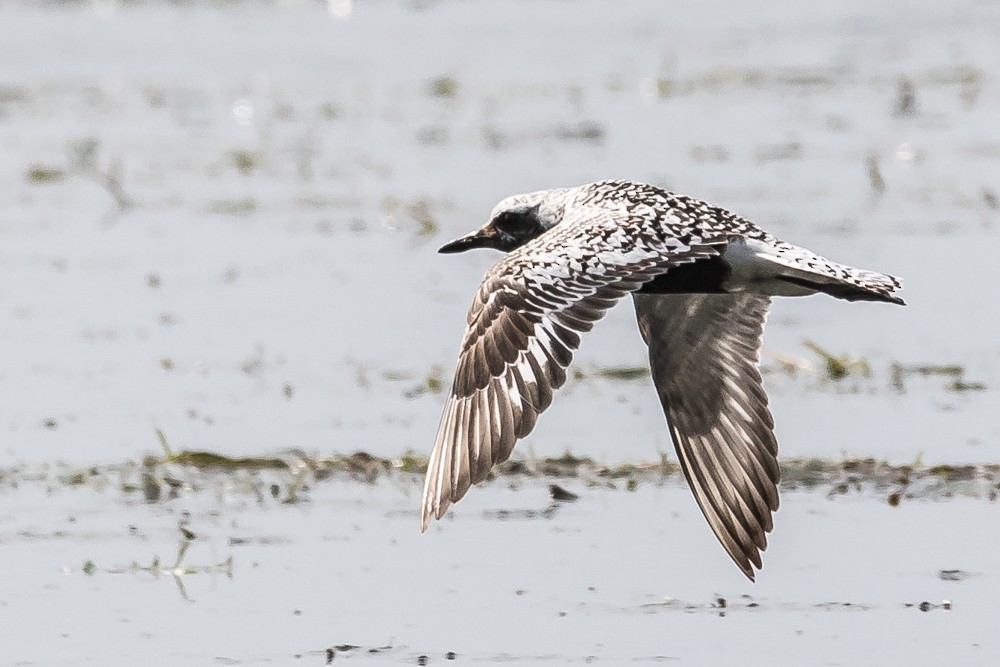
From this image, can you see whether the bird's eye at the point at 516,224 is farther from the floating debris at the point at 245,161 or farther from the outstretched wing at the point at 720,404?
the floating debris at the point at 245,161

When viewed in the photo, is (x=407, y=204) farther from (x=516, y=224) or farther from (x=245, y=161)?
(x=516, y=224)

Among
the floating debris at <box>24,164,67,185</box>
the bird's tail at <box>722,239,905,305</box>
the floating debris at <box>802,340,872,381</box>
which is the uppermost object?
the floating debris at <box>24,164,67,185</box>

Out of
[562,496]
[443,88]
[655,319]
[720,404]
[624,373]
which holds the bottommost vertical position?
[562,496]

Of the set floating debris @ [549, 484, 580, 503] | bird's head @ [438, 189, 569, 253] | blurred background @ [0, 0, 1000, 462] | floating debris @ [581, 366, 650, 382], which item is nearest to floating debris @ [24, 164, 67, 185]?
blurred background @ [0, 0, 1000, 462]

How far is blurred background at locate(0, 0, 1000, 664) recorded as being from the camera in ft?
29.0

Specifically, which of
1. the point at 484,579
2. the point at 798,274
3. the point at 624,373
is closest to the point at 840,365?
the point at 624,373

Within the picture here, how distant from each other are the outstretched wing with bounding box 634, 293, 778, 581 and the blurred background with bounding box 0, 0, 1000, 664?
25 centimetres

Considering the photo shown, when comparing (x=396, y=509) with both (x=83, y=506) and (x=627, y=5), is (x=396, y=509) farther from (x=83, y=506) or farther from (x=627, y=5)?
(x=627, y=5)

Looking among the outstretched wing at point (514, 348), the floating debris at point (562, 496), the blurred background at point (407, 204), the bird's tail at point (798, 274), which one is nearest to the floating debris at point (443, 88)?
the blurred background at point (407, 204)

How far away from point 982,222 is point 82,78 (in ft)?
28.6

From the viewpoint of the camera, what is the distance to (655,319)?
7.61 m

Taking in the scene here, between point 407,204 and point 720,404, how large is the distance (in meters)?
6.16

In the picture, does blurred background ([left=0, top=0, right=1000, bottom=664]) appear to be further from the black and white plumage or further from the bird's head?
the bird's head

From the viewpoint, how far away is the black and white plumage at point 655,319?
6.20 metres
